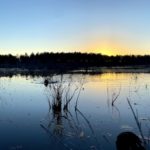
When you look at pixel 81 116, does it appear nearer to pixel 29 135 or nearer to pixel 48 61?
pixel 29 135

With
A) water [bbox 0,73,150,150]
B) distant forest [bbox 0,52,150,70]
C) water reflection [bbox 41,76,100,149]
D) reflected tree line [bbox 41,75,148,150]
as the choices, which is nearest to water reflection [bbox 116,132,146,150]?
reflected tree line [bbox 41,75,148,150]

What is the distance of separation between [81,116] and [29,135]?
2.70 meters

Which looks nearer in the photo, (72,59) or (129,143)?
(129,143)

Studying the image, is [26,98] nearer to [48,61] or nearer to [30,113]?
[30,113]

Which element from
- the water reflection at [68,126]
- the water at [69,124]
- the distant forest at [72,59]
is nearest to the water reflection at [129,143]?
the water at [69,124]

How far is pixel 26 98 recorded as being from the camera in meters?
16.2

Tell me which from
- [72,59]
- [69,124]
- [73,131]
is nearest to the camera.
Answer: [73,131]

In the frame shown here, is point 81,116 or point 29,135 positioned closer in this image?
point 29,135

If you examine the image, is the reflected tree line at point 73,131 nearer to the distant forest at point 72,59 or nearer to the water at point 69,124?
the water at point 69,124

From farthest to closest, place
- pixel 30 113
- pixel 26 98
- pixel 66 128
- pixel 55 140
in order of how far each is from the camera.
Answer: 1. pixel 26 98
2. pixel 30 113
3. pixel 66 128
4. pixel 55 140

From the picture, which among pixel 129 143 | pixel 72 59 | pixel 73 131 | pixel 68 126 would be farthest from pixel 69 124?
pixel 72 59

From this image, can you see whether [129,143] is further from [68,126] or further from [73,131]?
[68,126]

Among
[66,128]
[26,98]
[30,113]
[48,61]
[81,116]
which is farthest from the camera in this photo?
[48,61]

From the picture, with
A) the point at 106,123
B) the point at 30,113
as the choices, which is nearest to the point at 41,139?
the point at 106,123
